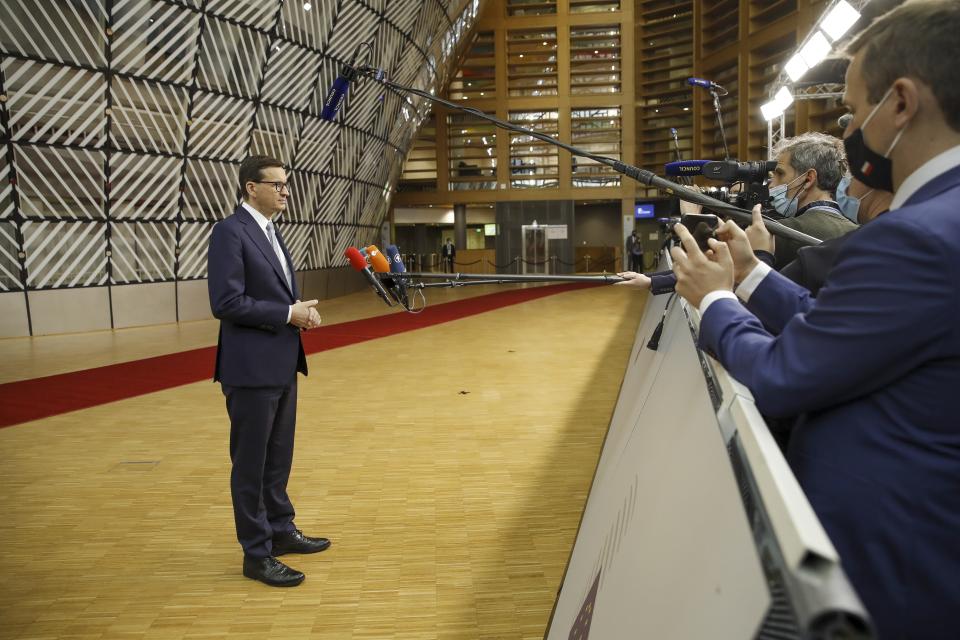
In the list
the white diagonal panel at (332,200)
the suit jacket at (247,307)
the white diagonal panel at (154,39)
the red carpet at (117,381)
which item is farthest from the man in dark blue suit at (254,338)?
the white diagonal panel at (332,200)

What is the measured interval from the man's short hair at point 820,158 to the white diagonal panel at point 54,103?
12.0 meters

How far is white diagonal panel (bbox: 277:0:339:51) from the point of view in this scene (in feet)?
46.7

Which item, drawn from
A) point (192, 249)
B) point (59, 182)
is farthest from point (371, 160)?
point (59, 182)

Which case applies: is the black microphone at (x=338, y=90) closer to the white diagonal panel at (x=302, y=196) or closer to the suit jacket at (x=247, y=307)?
the suit jacket at (x=247, y=307)

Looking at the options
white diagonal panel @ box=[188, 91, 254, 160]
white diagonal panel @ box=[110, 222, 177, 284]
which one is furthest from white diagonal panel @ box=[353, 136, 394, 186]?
white diagonal panel @ box=[110, 222, 177, 284]

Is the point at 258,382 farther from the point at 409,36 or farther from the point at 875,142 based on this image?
the point at 409,36

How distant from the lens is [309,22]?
14.8m

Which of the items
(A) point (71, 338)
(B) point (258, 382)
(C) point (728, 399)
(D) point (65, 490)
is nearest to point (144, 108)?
(A) point (71, 338)

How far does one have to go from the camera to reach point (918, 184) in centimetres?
107

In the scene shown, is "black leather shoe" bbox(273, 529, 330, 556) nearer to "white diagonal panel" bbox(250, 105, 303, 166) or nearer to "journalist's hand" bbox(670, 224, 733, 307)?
"journalist's hand" bbox(670, 224, 733, 307)

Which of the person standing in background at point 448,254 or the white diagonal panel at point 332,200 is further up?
the white diagonal panel at point 332,200

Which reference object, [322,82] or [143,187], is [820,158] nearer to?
[143,187]

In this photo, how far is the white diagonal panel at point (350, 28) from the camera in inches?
613

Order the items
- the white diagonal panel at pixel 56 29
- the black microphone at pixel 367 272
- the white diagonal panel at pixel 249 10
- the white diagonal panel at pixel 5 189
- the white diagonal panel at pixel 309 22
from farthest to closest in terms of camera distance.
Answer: the white diagonal panel at pixel 309 22 → the white diagonal panel at pixel 249 10 → the white diagonal panel at pixel 5 189 → the white diagonal panel at pixel 56 29 → the black microphone at pixel 367 272
